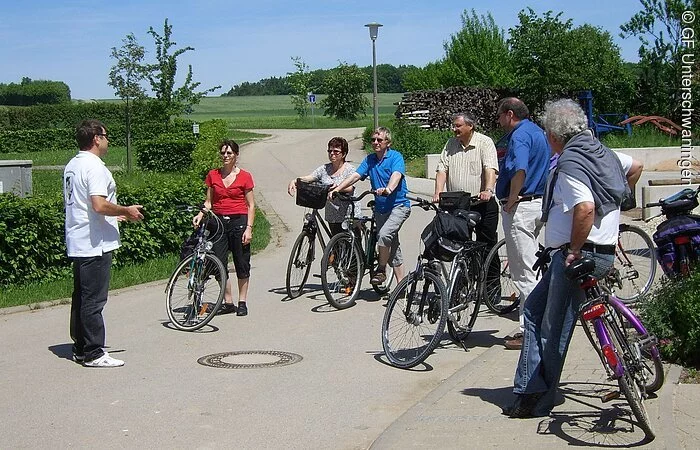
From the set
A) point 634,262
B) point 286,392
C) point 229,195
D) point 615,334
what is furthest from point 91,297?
point 634,262

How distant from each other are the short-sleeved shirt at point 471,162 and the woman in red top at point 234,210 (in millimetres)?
2092

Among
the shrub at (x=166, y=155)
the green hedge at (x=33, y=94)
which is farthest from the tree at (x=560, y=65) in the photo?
the green hedge at (x=33, y=94)

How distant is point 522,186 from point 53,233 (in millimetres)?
6330

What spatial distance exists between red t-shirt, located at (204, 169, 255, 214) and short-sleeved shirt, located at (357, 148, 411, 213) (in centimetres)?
130

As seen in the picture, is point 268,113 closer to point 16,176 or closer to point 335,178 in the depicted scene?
point 16,176

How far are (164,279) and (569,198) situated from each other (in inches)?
305

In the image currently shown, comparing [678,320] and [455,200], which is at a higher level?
[455,200]

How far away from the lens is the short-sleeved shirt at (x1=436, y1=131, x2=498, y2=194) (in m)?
9.52

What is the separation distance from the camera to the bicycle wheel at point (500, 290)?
9.59 metres

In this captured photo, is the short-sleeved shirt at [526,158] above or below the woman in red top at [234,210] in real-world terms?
above

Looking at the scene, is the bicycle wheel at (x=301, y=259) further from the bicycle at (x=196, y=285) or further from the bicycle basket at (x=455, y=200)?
the bicycle basket at (x=455, y=200)

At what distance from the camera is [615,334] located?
5.73 meters

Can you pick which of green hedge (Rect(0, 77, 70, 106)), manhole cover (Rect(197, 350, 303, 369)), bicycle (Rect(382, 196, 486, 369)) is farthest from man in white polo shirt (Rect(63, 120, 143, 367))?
green hedge (Rect(0, 77, 70, 106))

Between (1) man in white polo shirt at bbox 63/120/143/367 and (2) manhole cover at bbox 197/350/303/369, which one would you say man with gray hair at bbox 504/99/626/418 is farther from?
(1) man in white polo shirt at bbox 63/120/143/367
